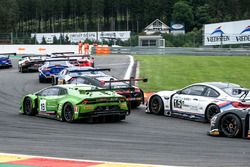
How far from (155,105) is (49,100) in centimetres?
340

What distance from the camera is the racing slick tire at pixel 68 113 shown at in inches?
638

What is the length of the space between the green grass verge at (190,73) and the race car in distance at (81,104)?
320 inches

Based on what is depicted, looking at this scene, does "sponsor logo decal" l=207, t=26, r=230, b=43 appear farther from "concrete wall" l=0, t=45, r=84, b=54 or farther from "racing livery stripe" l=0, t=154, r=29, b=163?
"racing livery stripe" l=0, t=154, r=29, b=163

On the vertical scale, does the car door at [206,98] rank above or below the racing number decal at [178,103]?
above

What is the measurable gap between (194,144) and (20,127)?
5107mm

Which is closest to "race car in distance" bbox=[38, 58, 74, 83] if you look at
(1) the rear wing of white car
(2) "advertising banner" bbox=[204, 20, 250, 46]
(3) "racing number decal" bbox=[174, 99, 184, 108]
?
(3) "racing number decal" bbox=[174, 99, 184, 108]

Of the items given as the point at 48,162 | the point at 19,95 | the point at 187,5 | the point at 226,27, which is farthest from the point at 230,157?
the point at 187,5

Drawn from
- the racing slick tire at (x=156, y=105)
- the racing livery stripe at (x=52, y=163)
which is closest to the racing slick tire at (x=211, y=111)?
the racing slick tire at (x=156, y=105)

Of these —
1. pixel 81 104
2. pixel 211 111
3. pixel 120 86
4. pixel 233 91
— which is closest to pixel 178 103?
pixel 211 111

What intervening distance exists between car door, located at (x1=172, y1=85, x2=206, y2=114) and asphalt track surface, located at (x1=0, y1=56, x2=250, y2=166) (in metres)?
0.40

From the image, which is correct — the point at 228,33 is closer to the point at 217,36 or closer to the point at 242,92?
the point at 217,36

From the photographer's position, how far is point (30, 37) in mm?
71500

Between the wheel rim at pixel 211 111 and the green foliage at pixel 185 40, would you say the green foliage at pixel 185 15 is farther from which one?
the wheel rim at pixel 211 111

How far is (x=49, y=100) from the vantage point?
17281 mm
